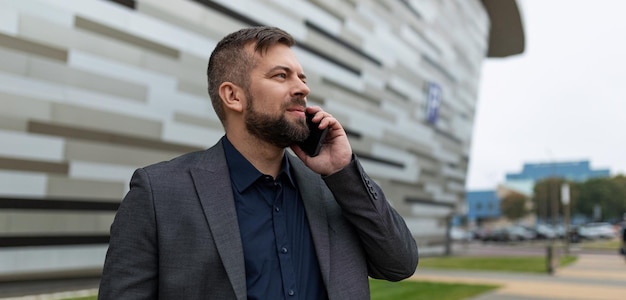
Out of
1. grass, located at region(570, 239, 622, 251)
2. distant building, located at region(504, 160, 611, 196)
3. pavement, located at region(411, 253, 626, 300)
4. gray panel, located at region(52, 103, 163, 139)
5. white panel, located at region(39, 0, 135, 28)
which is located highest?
distant building, located at region(504, 160, 611, 196)

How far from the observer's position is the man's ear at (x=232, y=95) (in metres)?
1.64

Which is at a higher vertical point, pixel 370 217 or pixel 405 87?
pixel 405 87

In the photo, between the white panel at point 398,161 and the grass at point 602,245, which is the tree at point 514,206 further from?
the white panel at point 398,161

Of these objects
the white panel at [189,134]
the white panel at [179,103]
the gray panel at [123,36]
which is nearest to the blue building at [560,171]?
the white panel at [189,134]

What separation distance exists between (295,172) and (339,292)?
0.41m

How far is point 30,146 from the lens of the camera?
8.01 metres

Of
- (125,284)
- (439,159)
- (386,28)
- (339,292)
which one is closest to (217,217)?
(125,284)

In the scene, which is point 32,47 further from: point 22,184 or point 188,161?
point 188,161

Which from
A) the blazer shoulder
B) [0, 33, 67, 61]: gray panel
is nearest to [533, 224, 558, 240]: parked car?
[0, 33, 67, 61]: gray panel

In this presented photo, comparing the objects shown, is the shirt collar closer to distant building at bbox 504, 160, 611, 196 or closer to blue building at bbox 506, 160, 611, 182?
blue building at bbox 506, 160, 611, 182

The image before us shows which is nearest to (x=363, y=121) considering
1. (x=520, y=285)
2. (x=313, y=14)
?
(x=313, y=14)

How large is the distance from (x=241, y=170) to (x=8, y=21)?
7.62 m

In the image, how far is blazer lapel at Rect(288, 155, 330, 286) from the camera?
1587mm

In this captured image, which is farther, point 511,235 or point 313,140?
point 511,235
